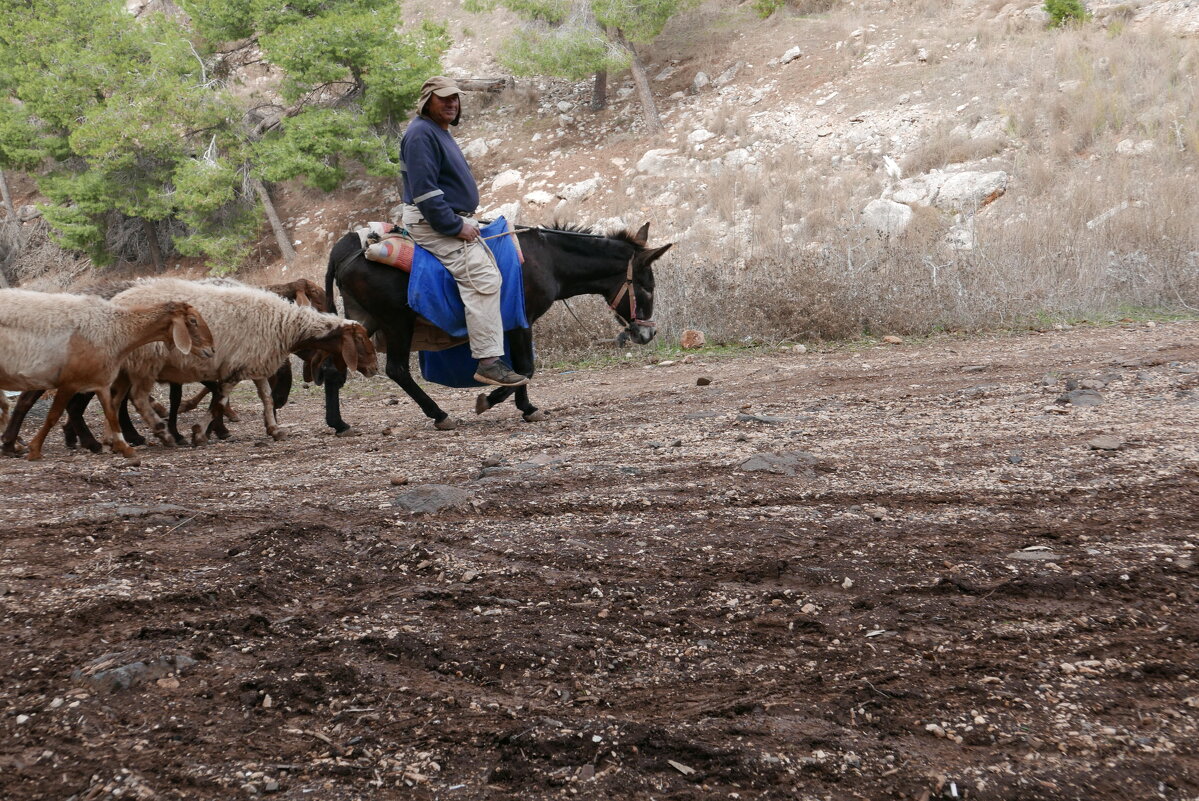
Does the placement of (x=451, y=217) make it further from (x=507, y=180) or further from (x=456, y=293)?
(x=507, y=180)

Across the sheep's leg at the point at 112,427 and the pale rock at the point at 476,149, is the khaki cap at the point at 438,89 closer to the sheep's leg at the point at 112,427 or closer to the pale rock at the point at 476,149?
the sheep's leg at the point at 112,427

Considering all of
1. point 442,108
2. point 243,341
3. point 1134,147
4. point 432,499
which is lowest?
point 432,499

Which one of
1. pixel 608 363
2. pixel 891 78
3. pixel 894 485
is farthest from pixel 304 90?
pixel 894 485

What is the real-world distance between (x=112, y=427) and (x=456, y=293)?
9.75ft

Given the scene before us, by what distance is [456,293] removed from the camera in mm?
7691

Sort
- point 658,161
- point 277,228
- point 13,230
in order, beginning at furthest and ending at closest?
point 13,230
point 277,228
point 658,161

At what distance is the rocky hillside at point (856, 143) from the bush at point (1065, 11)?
54cm

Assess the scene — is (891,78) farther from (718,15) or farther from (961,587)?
(961,587)

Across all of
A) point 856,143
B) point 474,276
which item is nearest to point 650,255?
point 474,276

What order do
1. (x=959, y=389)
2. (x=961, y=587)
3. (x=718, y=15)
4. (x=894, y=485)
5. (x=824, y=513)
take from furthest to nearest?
(x=718, y=15)
(x=959, y=389)
(x=894, y=485)
(x=824, y=513)
(x=961, y=587)

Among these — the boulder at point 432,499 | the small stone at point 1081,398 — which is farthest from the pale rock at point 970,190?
the boulder at point 432,499

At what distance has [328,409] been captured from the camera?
8117 millimetres

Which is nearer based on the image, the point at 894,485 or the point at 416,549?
the point at 416,549

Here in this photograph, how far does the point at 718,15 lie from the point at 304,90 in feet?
50.6
